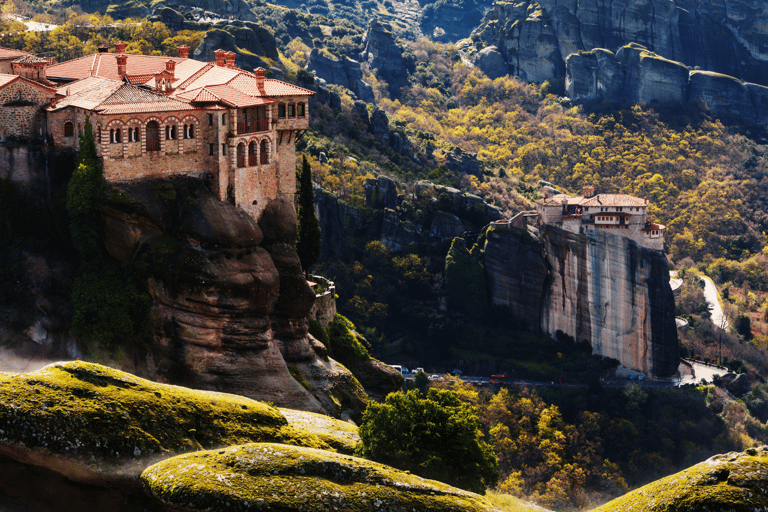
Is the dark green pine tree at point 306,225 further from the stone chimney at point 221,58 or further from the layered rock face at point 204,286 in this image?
the layered rock face at point 204,286

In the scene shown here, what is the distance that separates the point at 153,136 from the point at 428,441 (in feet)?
58.5

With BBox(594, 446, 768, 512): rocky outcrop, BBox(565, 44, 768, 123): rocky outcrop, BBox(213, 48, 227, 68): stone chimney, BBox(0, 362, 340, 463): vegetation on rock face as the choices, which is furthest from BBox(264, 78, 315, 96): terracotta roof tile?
BBox(565, 44, 768, 123): rocky outcrop

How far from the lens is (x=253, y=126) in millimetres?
45156

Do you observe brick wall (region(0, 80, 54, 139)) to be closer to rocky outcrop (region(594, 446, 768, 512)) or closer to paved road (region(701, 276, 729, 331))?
rocky outcrop (region(594, 446, 768, 512))

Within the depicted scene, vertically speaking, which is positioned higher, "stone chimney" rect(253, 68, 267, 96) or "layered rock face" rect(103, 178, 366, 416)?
"stone chimney" rect(253, 68, 267, 96)

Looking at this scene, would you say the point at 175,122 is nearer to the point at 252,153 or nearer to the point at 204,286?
the point at 252,153

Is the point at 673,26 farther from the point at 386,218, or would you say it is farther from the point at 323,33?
the point at 386,218

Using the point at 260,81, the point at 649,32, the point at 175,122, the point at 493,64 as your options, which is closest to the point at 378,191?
the point at 260,81

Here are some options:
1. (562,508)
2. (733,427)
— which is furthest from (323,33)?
(562,508)

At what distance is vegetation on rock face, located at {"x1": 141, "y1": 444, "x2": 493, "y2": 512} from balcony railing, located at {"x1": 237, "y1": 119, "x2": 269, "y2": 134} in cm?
2342

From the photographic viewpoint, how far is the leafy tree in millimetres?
33969

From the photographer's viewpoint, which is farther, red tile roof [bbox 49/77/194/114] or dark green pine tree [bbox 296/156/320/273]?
dark green pine tree [bbox 296/156/320/273]

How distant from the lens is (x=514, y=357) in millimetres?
96125

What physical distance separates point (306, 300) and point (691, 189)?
11838 cm
